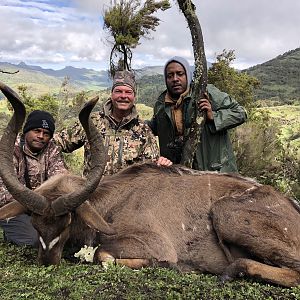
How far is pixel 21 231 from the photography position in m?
7.68

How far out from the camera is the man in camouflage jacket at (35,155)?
318 inches

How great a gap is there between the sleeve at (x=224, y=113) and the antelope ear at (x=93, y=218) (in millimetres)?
3032

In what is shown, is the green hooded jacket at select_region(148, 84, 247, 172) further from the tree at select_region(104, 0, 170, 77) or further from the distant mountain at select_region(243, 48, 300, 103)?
the distant mountain at select_region(243, 48, 300, 103)

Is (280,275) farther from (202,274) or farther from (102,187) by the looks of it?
(102,187)

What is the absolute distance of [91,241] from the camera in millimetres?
6859

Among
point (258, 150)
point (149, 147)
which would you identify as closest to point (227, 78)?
point (258, 150)

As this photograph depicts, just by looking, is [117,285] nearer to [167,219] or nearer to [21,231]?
[167,219]

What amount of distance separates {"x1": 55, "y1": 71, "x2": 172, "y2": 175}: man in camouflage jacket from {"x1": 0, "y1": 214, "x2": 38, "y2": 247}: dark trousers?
1781 mm

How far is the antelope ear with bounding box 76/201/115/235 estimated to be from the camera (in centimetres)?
639

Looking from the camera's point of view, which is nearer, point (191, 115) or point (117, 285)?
point (117, 285)

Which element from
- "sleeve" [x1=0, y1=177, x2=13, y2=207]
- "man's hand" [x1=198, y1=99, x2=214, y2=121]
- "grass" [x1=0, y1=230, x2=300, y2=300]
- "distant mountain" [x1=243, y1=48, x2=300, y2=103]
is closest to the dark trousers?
"sleeve" [x1=0, y1=177, x2=13, y2=207]

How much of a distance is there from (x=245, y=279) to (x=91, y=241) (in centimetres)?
220

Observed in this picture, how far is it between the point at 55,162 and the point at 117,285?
3.71 metres

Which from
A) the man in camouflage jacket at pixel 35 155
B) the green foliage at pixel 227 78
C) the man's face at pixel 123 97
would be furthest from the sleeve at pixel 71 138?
the green foliage at pixel 227 78
